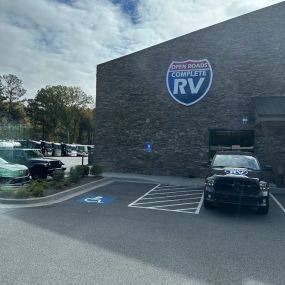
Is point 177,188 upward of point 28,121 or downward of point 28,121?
downward

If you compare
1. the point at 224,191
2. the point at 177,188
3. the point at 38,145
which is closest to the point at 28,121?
the point at 38,145

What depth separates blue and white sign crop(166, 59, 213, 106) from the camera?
1788 centimetres

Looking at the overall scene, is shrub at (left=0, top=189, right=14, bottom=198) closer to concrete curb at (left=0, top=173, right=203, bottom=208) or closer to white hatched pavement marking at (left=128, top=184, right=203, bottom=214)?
concrete curb at (left=0, top=173, right=203, bottom=208)

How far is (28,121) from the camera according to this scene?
71.8m

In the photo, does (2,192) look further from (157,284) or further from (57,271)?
(157,284)

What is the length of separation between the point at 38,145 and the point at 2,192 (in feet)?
88.8

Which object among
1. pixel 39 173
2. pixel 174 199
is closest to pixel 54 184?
pixel 39 173

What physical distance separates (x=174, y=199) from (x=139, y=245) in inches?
221

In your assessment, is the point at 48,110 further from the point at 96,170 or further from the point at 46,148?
the point at 96,170

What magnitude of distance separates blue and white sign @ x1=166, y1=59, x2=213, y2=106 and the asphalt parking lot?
956 centimetres

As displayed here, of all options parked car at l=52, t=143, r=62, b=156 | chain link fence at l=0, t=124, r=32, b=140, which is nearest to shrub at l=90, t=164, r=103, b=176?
parked car at l=52, t=143, r=62, b=156

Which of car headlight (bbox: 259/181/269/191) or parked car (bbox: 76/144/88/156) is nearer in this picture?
car headlight (bbox: 259/181/269/191)

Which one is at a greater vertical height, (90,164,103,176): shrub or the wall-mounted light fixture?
the wall-mounted light fixture

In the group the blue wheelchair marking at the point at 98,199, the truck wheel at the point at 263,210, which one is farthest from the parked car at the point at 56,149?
the truck wheel at the point at 263,210
